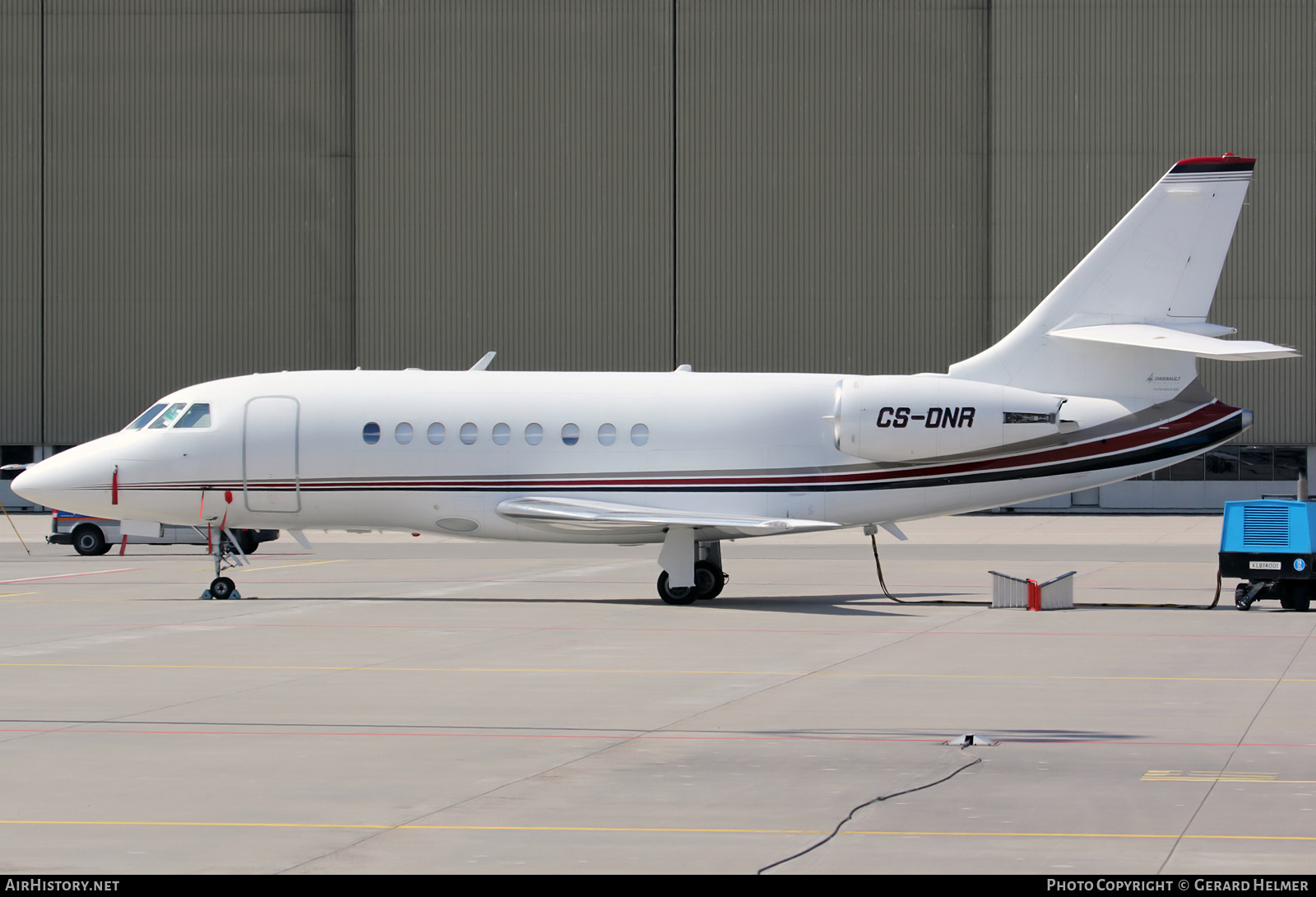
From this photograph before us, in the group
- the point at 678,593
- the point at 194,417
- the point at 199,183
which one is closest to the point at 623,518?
the point at 678,593

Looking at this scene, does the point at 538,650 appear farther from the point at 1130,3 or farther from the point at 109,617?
the point at 1130,3

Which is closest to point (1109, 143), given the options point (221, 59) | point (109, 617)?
point (221, 59)

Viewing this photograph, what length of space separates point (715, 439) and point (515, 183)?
32130 mm

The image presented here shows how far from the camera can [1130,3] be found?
51344 millimetres

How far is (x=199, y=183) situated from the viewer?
175 feet

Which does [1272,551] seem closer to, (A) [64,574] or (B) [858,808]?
(B) [858,808]

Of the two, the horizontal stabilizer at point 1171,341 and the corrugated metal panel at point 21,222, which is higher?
the corrugated metal panel at point 21,222

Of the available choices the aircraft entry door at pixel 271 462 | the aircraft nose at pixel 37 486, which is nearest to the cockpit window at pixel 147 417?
the aircraft nose at pixel 37 486

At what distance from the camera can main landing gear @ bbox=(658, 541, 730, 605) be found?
71.4 feet

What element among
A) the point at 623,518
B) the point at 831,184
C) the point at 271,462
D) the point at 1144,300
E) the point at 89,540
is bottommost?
the point at 89,540

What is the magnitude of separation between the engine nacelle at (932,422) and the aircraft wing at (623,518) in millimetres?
1376

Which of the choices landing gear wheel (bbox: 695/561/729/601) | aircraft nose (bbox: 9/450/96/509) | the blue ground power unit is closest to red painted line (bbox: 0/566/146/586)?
aircraft nose (bbox: 9/450/96/509)

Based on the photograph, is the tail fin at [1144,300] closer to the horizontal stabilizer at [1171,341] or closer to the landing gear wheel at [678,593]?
the horizontal stabilizer at [1171,341]

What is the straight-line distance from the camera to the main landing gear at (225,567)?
22.2 metres
